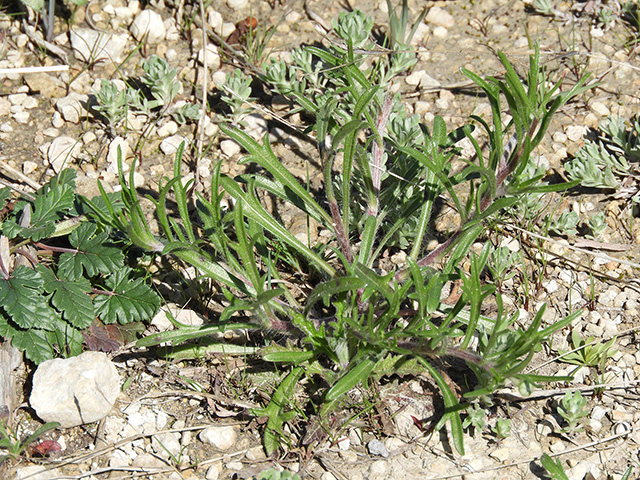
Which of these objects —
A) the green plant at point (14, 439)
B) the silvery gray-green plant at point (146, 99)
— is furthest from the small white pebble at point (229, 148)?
the green plant at point (14, 439)

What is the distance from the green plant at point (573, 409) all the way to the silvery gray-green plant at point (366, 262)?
214 millimetres

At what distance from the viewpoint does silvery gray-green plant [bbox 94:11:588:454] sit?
2422 mm

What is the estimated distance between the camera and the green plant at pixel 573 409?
259cm

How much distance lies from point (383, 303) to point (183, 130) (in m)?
1.64

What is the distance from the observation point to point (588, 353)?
9.36ft

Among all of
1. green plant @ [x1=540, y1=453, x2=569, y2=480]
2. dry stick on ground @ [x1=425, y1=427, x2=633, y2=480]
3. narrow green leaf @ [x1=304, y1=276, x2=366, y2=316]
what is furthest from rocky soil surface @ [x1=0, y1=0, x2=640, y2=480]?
narrow green leaf @ [x1=304, y1=276, x2=366, y2=316]

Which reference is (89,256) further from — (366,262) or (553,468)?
(553,468)

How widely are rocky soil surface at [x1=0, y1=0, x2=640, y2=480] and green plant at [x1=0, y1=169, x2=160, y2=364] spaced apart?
0.56 feet

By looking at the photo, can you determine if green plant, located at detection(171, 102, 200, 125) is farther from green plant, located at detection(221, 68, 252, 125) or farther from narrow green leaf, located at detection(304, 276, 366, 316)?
narrow green leaf, located at detection(304, 276, 366, 316)

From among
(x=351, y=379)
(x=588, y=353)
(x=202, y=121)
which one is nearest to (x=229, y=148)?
(x=202, y=121)

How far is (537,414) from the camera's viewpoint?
2.75m

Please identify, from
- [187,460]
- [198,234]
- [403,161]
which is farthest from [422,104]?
[187,460]

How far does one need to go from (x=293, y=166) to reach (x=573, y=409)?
186cm

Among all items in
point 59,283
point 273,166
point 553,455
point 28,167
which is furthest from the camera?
point 28,167
